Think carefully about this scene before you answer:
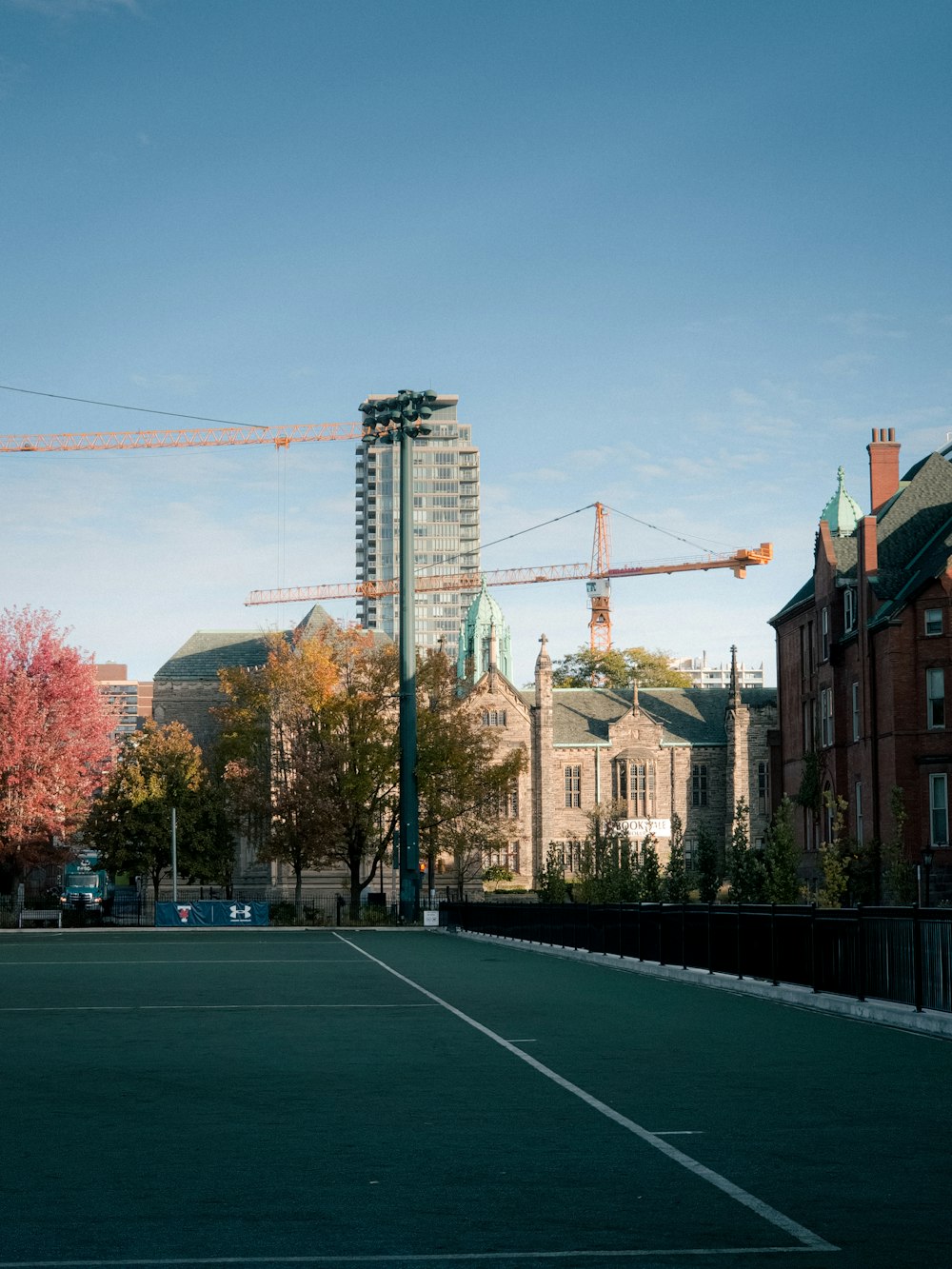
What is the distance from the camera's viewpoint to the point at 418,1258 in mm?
6797

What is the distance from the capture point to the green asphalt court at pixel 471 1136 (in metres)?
7.15

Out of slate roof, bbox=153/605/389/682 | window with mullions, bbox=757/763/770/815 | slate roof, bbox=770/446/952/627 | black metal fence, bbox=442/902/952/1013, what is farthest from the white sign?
black metal fence, bbox=442/902/952/1013

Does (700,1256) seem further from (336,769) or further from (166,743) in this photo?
(166,743)

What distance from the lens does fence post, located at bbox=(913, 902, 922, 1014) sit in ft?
55.1

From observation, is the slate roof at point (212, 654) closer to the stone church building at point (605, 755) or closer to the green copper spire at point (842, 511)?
the stone church building at point (605, 755)

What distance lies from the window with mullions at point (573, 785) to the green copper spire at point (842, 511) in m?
35.9

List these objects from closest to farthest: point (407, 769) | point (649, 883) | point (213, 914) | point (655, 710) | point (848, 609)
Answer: point (649, 883)
point (213, 914)
point (407, 769)
point (848, 609)
point (655, 710)

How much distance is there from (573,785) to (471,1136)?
96181 millimetres

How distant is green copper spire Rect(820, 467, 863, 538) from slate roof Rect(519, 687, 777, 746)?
3408cm

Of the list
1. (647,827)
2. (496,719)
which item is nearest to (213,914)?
(496,719)

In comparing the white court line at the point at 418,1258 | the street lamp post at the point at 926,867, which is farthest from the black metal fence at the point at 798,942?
the street lamp post at the point at 926,867

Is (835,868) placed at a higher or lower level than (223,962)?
higher

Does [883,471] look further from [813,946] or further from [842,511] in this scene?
[813,946]

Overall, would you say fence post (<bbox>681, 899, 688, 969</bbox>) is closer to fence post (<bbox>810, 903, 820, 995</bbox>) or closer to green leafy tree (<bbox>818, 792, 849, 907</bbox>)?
fence post (<bbox>810, 903, 820, 995</bbox>)
